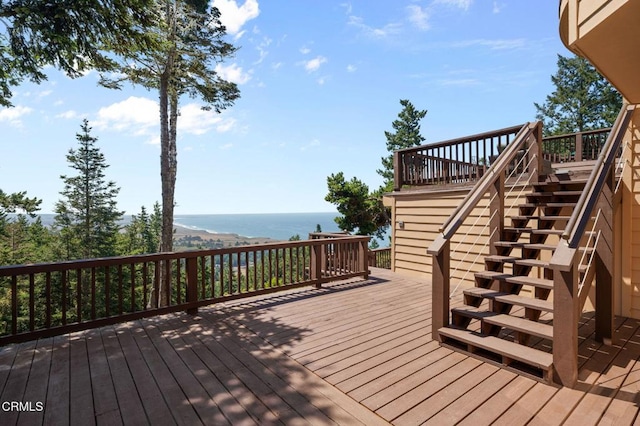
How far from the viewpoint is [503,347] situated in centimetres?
271

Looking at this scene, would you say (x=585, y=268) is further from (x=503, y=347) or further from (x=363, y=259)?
(x=363, y=259)

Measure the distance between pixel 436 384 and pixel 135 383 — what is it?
2.44 meters

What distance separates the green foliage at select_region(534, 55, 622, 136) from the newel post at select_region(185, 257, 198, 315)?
86.1ft

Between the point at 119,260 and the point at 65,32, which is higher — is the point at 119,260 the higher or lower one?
the lower one

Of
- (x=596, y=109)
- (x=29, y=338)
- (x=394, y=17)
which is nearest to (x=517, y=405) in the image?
(x=29, y=338)

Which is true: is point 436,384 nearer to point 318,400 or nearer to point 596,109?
point 318,400

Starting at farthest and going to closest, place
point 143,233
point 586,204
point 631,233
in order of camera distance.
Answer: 1. point 143,233
2. point 631,233
3. point 586,204

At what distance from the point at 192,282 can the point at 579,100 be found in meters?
27.9

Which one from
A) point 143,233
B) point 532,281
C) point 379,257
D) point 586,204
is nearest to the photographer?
point 586,204

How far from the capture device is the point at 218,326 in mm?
3889

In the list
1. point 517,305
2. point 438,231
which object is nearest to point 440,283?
point 517,305

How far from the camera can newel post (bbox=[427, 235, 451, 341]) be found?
124 inches

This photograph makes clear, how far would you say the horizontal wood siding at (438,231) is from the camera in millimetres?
5488

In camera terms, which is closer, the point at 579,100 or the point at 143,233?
the point at 579,100
